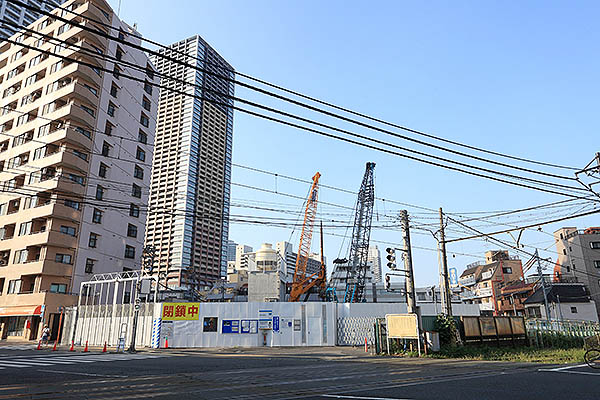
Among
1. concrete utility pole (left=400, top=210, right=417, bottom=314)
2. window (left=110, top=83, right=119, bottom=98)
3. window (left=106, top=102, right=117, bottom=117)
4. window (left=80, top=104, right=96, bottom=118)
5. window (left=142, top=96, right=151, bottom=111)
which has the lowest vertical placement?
concrete utility pole (left=400, top=210, right=417, bottom=314)

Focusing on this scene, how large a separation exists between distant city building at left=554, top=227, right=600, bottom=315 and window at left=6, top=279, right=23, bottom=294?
71.1m

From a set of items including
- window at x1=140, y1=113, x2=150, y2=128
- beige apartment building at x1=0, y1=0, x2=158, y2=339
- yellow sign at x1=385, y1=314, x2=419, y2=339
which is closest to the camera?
yellow sign at x1=385, y1=314, x2=419, y2=339

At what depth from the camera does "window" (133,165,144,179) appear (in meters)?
53.0

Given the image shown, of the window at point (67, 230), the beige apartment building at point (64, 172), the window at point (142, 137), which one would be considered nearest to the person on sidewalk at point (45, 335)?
the beige apartment building at point (64, 172)

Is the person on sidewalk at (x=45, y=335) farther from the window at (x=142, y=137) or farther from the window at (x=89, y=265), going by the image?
the window at (x=142, y=137)

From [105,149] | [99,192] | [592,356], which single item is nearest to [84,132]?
[105,149]

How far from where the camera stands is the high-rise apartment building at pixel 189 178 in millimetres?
131125

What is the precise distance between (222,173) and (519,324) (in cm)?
13842

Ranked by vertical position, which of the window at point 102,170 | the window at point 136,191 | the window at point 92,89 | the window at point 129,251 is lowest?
the window at point 129,251

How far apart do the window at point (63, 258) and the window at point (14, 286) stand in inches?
185

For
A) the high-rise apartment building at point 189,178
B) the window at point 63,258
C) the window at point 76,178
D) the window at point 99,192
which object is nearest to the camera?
the window at point 63,258

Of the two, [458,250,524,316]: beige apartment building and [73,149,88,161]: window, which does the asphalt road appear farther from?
[458,250,524,316]: beige apartment building

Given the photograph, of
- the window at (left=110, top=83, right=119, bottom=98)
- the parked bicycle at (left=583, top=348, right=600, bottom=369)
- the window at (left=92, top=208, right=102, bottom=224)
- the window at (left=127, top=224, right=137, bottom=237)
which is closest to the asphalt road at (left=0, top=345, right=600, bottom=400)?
the parked bicycle at (left=583, top=348, right=600, bottom=369)

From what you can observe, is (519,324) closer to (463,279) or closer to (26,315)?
(26,315)
